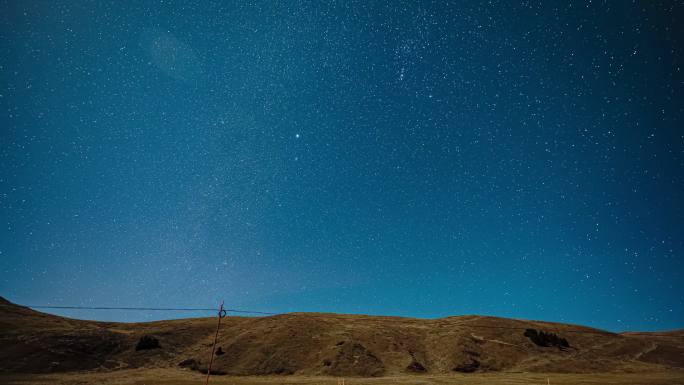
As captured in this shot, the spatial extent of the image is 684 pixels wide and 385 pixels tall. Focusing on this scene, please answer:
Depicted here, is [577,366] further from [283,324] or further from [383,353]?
[283,324]

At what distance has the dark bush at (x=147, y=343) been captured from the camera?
214ft

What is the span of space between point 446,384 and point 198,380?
33315mm

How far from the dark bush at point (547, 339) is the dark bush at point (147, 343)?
7118 cm

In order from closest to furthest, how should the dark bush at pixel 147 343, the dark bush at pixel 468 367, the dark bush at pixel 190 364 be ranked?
the dark bush at pixel 468 367, the dark bush at pixel 190 364, the dark bush at pixel 147 343

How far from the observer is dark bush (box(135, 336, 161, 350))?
214ft

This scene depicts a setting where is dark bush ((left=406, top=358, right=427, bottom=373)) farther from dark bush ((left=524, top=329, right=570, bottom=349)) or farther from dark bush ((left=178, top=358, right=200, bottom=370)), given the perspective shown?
dark bush ((left=178, top=358, right=200, bottom=370))

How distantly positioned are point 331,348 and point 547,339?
4192 centimetres

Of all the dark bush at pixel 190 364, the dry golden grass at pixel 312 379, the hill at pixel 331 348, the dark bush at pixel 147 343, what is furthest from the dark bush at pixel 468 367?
the dark bush at pixel 147 343

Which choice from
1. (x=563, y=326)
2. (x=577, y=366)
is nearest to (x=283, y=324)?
(x=577, y=366)

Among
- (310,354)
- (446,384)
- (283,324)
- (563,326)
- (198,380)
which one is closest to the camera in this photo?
(446,384)

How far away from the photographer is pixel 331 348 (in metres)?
64.4

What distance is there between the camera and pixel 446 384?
46.2 metres

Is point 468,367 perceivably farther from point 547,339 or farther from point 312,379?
point 312,379

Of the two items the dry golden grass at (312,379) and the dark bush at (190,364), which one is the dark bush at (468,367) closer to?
the dry golden grass at (312,379)
